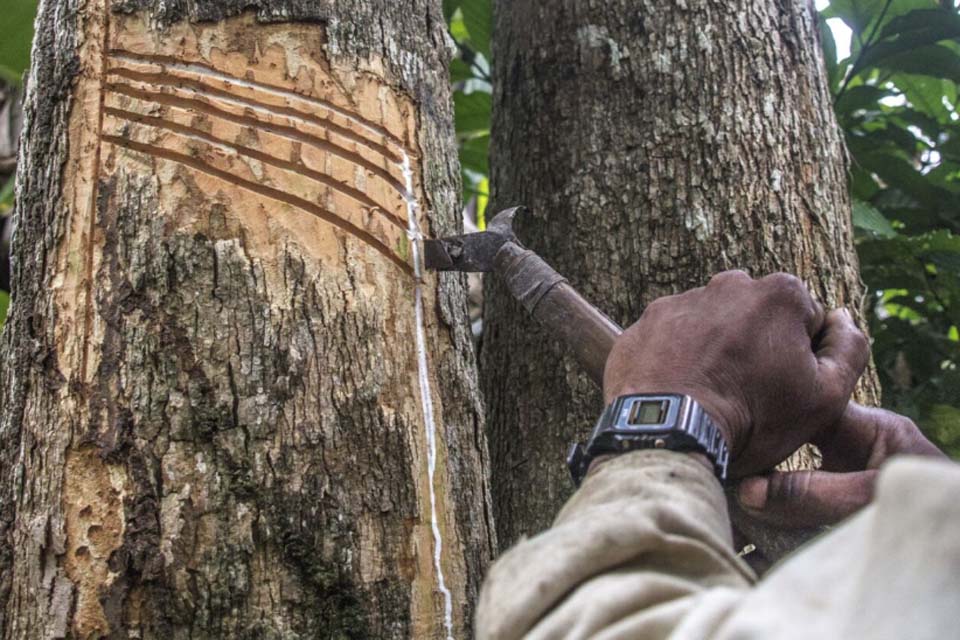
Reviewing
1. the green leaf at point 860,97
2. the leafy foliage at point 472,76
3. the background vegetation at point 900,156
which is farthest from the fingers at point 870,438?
the green leaf at point 860,97

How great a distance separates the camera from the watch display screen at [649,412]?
121 cm

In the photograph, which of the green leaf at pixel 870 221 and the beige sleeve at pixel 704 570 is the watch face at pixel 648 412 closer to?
the beige sleeve at pixel 704 570

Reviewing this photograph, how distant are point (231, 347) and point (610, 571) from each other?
77cm

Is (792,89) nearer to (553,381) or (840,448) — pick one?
(553,381)

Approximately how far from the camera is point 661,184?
222 cm

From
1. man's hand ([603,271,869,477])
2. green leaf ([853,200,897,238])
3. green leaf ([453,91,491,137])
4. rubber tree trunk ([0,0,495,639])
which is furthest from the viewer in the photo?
green leaf ([453,91,491,137])

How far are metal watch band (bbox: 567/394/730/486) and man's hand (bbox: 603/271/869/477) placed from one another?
5 cm

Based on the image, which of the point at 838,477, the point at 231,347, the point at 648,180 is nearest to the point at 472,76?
the point at 648,180

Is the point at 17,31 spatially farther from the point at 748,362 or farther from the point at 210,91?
the point at 748,362

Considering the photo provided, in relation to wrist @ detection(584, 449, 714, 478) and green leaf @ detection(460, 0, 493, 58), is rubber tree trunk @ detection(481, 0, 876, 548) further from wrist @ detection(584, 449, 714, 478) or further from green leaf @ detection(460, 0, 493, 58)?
wrist @ detection(584, 449, 714, 478)

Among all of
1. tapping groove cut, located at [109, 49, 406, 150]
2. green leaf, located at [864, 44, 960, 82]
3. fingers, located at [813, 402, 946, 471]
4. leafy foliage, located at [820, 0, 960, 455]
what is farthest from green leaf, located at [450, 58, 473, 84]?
fingers, located at [813, 402, 946, 471]

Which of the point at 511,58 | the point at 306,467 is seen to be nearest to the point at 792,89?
the point at 511,58

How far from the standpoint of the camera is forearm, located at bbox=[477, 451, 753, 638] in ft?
2.78

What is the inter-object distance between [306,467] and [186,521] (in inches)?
7.0
